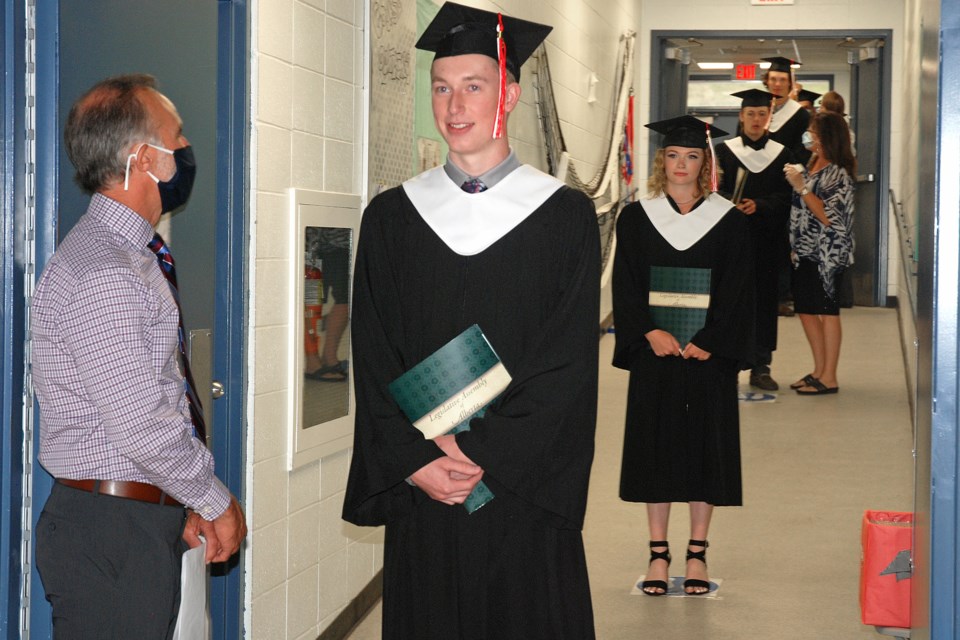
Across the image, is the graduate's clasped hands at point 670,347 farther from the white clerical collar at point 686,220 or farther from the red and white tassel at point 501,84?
the red and white tassel at point 501,84

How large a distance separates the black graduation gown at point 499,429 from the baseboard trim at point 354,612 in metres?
1.38

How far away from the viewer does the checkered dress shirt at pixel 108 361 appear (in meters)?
1.95

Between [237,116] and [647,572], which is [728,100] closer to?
[647,572]

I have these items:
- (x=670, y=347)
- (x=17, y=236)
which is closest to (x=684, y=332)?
(x=670, y=347)

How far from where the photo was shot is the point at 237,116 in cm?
296

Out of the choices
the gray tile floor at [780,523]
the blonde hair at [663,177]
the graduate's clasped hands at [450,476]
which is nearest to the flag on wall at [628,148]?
the gray tile floor at [780,523]

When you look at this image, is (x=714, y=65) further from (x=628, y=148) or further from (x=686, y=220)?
(x=686, y=220)

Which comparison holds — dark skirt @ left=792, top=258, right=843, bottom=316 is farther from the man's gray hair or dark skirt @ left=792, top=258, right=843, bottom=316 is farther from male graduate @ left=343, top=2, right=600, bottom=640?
the man's gray hair

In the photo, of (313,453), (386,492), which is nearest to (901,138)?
(313,453)

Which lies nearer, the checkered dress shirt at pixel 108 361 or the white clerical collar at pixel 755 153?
the checkered dress shirt at pixel 108 361

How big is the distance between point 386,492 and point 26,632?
0.73 m

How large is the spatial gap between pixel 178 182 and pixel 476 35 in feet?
2.25

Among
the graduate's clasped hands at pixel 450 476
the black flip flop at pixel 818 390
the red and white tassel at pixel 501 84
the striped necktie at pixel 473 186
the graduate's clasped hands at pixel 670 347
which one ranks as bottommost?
the black flip flop at pixel 818 390

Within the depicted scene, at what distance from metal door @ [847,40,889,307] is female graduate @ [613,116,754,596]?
31.1ft
